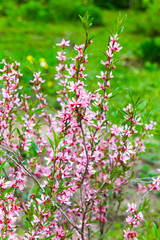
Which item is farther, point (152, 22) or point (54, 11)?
point (54, 11)

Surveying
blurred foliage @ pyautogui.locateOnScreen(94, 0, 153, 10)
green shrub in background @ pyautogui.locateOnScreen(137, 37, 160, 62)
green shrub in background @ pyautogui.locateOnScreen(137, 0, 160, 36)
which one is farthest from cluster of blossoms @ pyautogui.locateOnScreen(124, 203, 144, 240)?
blurred foliage @ pyautogui.locateOnScreen(94, 0, 153, 10)

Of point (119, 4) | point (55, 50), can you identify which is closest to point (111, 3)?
point (119, 4)

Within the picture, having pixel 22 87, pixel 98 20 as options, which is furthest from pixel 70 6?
pixel 22 87

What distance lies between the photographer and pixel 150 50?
28.0 ft

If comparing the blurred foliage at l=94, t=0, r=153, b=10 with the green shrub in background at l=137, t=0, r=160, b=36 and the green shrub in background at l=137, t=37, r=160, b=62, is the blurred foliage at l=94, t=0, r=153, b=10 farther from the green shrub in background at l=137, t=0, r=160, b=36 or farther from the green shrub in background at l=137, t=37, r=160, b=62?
the green shrub in background at l=137, t=37, r=160, b=62

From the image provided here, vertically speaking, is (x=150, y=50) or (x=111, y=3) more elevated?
(x=111, y=3)

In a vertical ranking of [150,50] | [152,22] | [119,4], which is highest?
[119,4]

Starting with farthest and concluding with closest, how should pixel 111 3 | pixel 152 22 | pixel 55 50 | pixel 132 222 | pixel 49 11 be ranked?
pixel 111 3, pixel 49 11, pixel 152 22, pixel 55 50, pixel 132 222

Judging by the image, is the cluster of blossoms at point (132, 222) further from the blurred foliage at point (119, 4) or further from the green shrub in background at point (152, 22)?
the blurred foliage at point (119, 4)

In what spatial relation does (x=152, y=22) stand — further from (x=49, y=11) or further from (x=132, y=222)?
(x=132, y=222)

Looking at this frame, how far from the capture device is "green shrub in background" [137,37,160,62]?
27.8 ft

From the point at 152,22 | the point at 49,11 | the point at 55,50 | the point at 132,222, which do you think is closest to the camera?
the point at 132,222

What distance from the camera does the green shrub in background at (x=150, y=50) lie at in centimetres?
848

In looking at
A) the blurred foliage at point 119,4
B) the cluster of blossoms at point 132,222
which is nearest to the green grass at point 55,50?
the cluster of blossoms at point 132,222
